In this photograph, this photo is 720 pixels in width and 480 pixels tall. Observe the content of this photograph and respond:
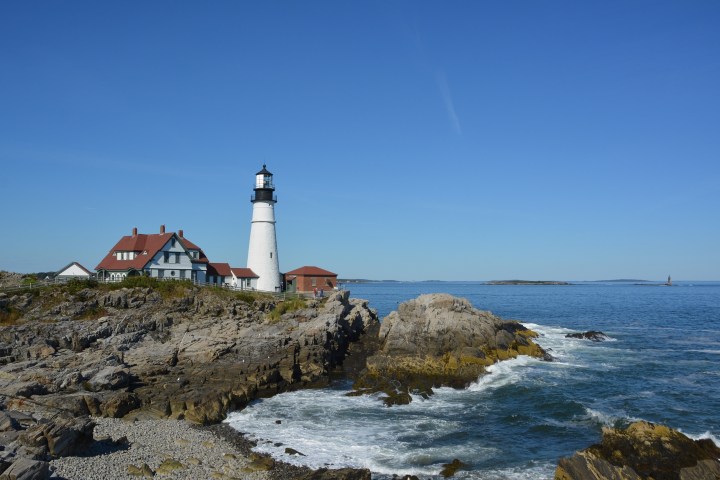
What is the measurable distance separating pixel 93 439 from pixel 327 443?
8.48 metres

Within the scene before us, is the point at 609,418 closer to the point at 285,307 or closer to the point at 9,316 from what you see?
the point at 285,307

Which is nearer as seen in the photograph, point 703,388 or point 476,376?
point 703,388

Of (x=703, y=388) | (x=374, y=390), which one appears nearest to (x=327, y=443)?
(x=374, y=390)

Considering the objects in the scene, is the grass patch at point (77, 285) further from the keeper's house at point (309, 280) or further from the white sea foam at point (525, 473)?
the white sea foam at point (525, 473)

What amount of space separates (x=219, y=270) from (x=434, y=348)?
28.1 m

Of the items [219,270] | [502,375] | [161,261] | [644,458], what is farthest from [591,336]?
[161,261]

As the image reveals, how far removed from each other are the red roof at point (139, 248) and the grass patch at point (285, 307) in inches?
524

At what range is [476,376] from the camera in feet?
101

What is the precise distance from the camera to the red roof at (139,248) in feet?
160

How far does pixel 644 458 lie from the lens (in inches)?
682

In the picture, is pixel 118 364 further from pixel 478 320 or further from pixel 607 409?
pixel 607 409

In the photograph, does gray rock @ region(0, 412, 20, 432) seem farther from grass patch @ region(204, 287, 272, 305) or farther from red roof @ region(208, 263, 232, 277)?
red roof @ region(208, 263, 232, 277)

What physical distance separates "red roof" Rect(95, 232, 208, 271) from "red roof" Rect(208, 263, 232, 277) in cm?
111

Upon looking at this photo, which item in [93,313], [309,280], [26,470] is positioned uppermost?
[309,280]
